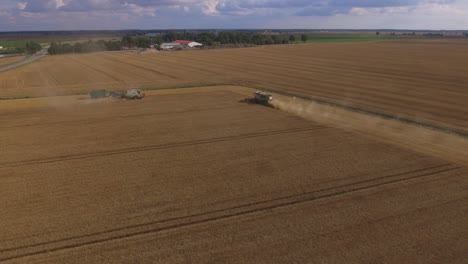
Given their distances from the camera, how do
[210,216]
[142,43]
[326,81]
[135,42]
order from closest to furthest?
1. [210,216]
2. [326,81]
3. [135,42]
4. [142,43]

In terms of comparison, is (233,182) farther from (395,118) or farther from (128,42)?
(128,42)

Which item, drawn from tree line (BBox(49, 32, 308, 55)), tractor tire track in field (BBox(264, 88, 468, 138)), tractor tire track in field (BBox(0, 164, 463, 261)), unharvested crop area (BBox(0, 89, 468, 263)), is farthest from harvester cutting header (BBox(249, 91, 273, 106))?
tree line (BBox(49, 32, 308, 55))

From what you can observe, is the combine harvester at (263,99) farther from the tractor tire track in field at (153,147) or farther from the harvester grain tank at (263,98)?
the tractor tire track in field at (153,147)

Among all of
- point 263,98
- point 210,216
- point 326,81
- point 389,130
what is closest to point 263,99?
point 263,98

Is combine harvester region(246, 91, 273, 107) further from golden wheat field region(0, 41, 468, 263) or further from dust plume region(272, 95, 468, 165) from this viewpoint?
golden wheat field region(0, 41, 468, 263)

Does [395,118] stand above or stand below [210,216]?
above

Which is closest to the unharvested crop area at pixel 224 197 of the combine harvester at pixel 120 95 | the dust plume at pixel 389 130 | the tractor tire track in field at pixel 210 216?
the tractor tire track in field at pixel 210 216
